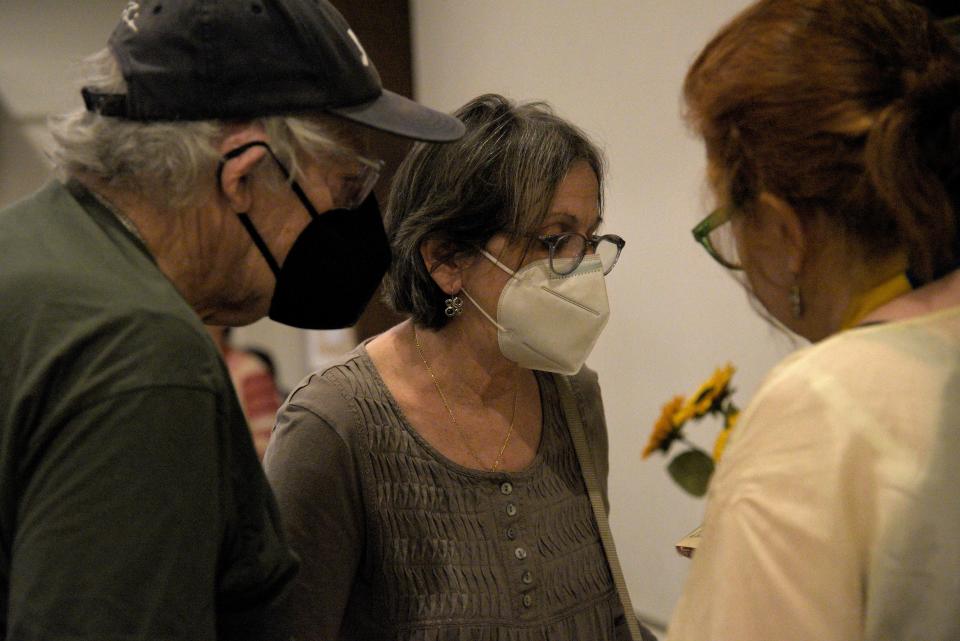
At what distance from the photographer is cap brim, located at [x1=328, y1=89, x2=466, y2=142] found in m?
1.08

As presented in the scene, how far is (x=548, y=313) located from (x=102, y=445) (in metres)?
0.93

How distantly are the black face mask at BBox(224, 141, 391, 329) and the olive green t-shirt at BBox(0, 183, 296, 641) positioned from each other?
0.21 meters

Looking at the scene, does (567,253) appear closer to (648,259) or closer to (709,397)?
(709,397)

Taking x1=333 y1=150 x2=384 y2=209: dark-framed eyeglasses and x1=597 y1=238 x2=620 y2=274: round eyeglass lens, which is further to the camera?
x1=597 y1=238 x2=620 y2=274: round eyeglass lens

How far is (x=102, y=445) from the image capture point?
83cm

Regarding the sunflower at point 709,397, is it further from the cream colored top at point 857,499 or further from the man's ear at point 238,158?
the man's ear at point 238,158

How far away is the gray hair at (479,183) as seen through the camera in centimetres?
161

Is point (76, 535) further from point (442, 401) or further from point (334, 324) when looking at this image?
point (442, 401)

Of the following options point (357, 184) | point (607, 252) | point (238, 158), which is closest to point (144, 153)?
point (238, 158)

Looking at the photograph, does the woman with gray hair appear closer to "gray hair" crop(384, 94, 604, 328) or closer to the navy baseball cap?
"gray hair" crop(384, 94, 604, 328)

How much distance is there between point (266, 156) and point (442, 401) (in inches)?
28.2

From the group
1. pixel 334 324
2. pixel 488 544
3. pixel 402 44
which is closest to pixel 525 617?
pixel 488 544

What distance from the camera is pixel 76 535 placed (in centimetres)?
83

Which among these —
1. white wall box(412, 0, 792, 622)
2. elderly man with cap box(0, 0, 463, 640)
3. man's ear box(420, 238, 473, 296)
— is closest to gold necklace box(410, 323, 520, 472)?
man's ear box(420, 238, 473, 296)
